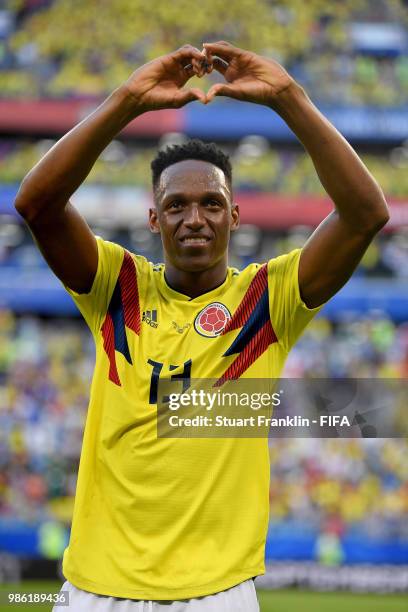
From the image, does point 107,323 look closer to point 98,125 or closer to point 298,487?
point 98,125

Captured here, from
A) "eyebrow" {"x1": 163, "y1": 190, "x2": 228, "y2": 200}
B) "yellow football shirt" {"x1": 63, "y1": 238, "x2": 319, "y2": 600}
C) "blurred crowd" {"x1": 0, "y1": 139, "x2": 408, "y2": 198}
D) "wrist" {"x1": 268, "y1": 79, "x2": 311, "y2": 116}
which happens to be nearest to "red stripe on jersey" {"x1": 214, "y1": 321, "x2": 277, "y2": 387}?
"yellow football shirt" {"x1": 63, "y1": 238, "x2": 319, "y2": 600}

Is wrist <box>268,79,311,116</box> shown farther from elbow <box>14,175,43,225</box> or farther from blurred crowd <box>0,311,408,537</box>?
blurred crowd <box>0,311,408,537</box>

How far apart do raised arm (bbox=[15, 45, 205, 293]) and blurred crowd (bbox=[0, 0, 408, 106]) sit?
19743mm

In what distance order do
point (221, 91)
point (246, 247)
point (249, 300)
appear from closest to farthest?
point (221, 91) < point (249, 300) < point (246, 247)

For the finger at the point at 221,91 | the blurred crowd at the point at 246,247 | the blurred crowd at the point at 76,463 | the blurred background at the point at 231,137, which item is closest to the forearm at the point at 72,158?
the finger at the point at 221,91

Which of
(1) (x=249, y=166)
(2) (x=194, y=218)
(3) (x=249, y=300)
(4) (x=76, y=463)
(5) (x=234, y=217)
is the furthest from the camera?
(1) (x=249, y=166)

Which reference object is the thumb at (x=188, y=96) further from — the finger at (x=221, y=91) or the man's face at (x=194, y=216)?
the man's face at (x=194, y=216)

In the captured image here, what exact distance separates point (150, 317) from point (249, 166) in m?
19.7

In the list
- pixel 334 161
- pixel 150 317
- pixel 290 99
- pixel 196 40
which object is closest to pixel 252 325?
pixel 150 317

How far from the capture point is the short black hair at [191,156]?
2.76 metres

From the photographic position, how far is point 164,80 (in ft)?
7.80

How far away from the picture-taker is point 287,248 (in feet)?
73.2

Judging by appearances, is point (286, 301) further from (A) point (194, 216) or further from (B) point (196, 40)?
(B) point (196, 40)

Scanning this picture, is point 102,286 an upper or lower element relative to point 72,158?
lower
